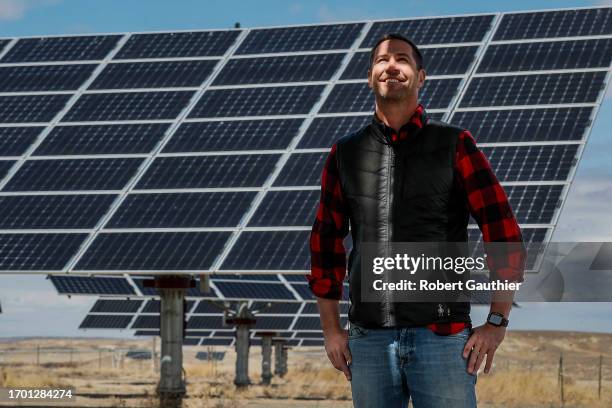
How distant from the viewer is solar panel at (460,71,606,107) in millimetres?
21939

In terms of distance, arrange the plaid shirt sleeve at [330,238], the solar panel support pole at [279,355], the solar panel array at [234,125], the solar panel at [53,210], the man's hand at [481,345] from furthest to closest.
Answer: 1. the solar panel support pole at [279,355]
2. the solar panel at [53,210]
3. the solar panel array at [234,125]
4. the plaid shirt sleeve at [330,238]
5. the man's hand at [481,345]

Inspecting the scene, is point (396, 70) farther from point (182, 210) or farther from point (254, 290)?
point (254, 290)

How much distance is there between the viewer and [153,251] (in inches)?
790

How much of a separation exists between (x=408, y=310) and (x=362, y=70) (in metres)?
20.1

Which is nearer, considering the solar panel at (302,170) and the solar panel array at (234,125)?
the solar panel array at (234,125)

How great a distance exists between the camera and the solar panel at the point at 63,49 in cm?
2769

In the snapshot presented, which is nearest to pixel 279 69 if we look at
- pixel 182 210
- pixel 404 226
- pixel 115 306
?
pixel 182 210

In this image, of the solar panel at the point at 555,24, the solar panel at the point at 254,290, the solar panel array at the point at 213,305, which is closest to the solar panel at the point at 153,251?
the solar panel at the point at 555,24

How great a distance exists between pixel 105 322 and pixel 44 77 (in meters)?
27.2

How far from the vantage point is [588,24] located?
24438 mm

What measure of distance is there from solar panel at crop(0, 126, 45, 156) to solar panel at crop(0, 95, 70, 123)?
0.83 ft

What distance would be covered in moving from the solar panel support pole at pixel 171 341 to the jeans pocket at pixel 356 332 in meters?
17.5

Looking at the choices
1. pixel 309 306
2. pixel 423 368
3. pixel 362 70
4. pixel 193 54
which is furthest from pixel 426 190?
pixel 309 306

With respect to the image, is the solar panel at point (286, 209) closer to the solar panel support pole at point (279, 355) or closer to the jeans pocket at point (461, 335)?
the jeans pocket at point (461, 335)
